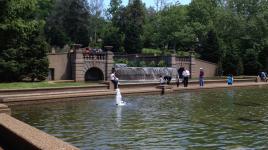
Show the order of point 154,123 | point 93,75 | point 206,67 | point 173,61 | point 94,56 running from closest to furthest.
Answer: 1. point 154,123
2. point 94,56
3. point 93,75
4. point 173,61
5. point 206,67

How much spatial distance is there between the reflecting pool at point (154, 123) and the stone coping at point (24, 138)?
85.4 inches

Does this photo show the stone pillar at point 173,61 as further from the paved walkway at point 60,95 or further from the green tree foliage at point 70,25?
the green tree foliage at point 70,25

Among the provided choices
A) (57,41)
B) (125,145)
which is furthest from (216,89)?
(57,41)

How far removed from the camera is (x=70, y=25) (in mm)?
84312

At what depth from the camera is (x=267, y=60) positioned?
67188 millimetres

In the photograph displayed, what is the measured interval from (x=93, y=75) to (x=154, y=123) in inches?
1418

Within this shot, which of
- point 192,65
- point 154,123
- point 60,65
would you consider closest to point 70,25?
point 192,65

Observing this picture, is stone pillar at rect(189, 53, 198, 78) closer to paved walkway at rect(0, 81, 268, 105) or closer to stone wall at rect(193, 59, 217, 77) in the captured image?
stone wall at rect(193, 59, 217, 77)

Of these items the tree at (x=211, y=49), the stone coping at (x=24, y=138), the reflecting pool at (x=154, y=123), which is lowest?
the reflecting pool at (x=154, y=123)

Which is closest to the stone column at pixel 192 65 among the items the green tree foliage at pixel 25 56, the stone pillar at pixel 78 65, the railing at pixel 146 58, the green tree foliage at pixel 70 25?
the railing at pixel 146 58

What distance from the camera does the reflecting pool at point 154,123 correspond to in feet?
42.1

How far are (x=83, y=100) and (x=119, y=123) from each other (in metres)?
9.75

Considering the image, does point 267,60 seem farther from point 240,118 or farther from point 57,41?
point 240,118

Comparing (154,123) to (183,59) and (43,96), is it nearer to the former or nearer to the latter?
(43,96)
